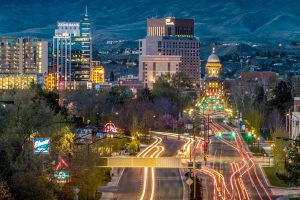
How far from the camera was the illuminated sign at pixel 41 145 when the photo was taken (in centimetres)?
5280

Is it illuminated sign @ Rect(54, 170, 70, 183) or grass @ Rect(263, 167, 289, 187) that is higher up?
illuminated sign @ Rect(54, 170, 70, 183)

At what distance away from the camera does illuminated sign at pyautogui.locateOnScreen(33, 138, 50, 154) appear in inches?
2079

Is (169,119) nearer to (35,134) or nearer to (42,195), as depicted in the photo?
(35,134)

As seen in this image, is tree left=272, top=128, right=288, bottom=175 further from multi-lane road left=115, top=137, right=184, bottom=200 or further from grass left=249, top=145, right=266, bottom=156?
grass left=249, top=145, right=266, bottom=156

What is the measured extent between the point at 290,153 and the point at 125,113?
59.9 metres

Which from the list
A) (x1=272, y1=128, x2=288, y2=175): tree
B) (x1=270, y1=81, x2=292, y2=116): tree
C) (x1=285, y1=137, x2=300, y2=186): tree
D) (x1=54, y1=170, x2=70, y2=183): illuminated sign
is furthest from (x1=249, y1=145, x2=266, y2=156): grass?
(x1=54, y1=170, x2=70, y2=183): illuminated sign

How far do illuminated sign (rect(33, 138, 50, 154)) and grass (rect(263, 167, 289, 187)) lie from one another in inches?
880

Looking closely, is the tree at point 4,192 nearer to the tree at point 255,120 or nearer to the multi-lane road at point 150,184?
the multi-lane road at point 150,184

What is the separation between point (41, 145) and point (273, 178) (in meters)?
25.8

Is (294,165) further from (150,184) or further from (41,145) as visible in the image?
(41,145)

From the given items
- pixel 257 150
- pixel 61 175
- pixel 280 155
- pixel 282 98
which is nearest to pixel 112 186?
pixel 280 155

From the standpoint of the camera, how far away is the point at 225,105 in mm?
196000

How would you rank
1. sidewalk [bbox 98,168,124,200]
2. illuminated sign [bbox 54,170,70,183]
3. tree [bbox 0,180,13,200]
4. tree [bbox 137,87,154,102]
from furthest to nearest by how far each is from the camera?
tree [bbox 137,87,154,102] < sidewalk [bbox 98,168,124,200] < illuminated sign [bbox 54,170,70,183] < tree [bbox 0,180,13,200]

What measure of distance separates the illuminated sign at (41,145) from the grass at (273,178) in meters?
22.3
